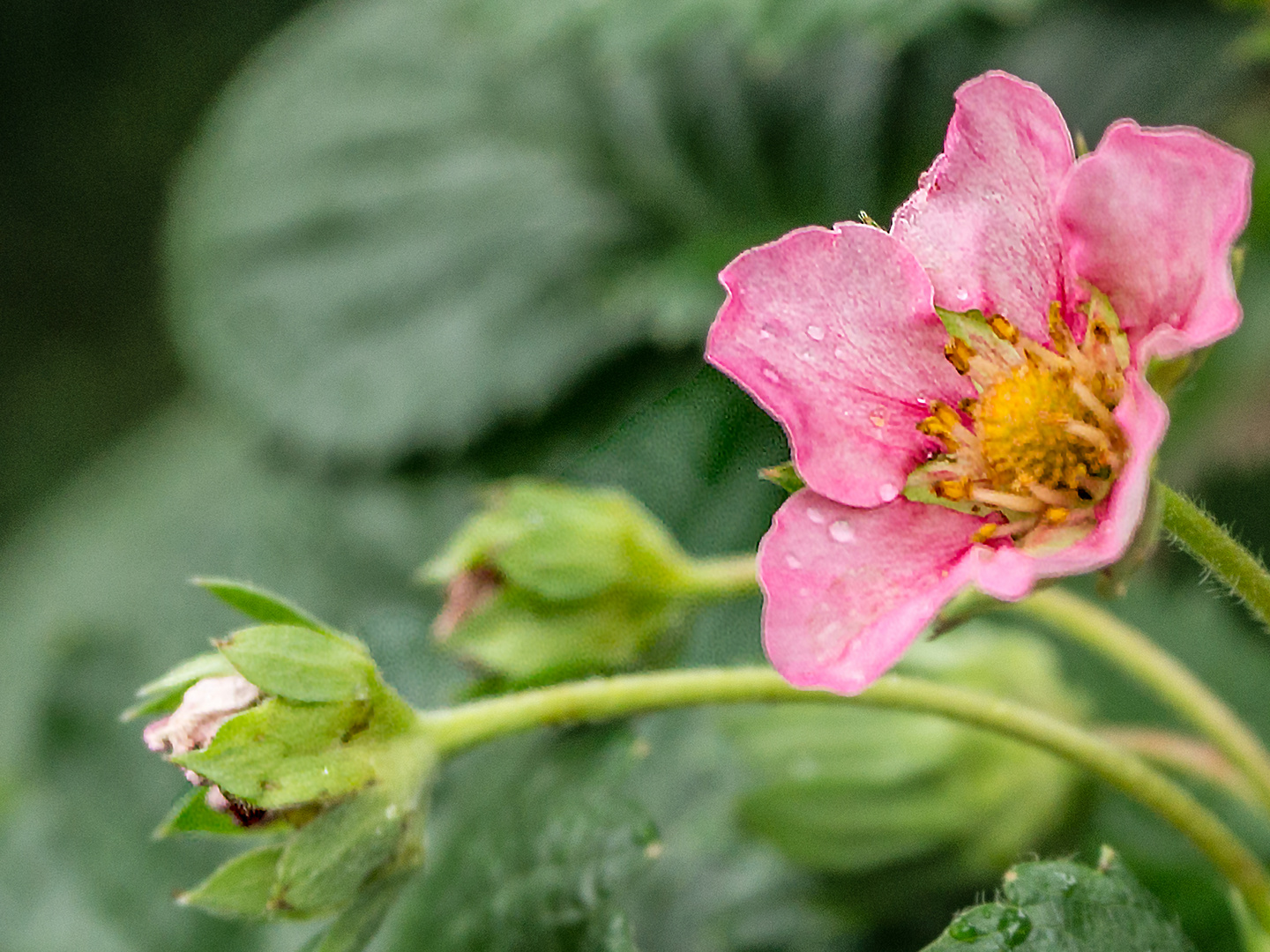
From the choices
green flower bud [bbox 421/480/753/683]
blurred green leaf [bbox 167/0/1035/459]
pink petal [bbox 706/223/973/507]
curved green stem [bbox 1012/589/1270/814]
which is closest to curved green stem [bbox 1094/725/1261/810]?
curved green stem [bbox 1012/589/1270/814]

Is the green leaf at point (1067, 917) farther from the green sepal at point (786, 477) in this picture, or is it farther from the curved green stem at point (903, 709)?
the green sepal at point (786, 477)

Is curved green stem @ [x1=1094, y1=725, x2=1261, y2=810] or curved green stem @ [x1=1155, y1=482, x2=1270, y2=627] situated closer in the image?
curved green stem @ [x1=1155, y1=482, x2=1270, y2=627]

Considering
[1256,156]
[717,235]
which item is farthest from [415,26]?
[1256,156]

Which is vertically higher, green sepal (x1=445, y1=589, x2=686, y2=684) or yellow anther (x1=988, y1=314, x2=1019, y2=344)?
yellow anther (x1=988, y1=314, x2=1019, y2=344)

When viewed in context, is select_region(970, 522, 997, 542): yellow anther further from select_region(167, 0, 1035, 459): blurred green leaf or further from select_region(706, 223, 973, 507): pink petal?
select_region(167, 0, 1035, 459): blurred green leaf

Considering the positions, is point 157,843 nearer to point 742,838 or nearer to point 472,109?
point 742,838

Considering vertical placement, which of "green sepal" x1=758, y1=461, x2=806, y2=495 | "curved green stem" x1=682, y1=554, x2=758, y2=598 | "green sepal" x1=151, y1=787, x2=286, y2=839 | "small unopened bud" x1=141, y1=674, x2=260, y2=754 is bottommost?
"curved green stem" x1=682, y1=554, x2=758, y2=598

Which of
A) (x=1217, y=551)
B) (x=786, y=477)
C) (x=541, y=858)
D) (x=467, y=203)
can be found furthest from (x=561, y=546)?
(x=467, y=203)

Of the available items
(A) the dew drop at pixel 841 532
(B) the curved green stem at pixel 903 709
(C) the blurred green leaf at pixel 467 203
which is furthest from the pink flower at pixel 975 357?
(C) the blurred green leaf at pixel 467 203
